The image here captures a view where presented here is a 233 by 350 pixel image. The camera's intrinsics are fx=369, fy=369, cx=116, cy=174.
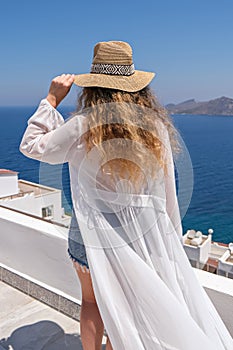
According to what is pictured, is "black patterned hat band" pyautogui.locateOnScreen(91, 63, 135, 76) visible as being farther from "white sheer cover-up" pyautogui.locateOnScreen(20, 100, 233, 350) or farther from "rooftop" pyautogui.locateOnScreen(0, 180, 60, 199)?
"rooftop" pyautogui.locateOnScreen(0, 180, 60, 199)

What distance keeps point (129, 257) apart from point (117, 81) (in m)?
0.51

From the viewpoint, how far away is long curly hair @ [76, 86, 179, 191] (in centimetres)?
100

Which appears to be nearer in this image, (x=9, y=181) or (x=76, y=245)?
(x=76, y=245)

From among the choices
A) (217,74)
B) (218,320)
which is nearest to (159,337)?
(218,320)

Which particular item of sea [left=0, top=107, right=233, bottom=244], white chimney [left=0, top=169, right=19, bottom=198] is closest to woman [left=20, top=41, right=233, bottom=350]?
white chimney [left=0, top=169, right=19, bottom=198]

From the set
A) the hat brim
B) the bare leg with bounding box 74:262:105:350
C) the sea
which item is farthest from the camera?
the sea

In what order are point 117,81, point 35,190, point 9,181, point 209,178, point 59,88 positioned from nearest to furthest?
1. point 117,81
2. point 59,88
3. point 35,190
4. point 9,181
5. point 209,178

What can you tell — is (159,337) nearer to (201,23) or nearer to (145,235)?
(145,235)

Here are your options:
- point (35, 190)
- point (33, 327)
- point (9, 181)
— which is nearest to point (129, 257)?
point (33, 327)

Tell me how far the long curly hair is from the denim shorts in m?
0.23

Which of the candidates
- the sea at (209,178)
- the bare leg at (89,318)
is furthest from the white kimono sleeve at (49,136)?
the sea at (209,178)

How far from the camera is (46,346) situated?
1.74 m

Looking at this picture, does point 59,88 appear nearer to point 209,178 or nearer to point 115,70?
point 115,70

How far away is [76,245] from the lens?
1195 mm
